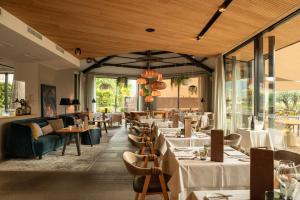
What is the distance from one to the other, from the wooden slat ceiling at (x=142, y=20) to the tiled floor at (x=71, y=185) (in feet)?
10.3

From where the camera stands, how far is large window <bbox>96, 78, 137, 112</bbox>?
50.3 feet

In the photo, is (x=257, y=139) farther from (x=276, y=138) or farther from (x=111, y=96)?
(x=111, y=96)

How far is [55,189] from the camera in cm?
393

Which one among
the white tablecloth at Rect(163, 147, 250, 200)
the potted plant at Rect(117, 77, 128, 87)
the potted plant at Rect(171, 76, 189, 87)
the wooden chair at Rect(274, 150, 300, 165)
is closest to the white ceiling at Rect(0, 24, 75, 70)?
the white tablecloth at Rect(163, 147, 250, 200)

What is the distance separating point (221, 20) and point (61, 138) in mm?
5409

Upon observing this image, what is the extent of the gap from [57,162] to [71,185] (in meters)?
1.76

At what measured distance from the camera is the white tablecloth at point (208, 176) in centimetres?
250

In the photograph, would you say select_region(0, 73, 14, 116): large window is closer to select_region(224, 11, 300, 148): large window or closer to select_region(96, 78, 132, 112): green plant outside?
select_region(96, 78, 132, 112): green plant outside

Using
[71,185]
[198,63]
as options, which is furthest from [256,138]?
[198,63]

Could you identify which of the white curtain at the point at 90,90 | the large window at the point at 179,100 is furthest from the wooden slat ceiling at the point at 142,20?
the large window at the point at 179,100

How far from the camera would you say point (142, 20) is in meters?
5.28

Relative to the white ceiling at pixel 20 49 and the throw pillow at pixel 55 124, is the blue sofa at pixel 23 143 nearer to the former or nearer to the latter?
the throw pillow at pixel 55 124

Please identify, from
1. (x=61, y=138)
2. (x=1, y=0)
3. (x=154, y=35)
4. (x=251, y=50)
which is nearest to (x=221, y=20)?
(x=154, y=35)

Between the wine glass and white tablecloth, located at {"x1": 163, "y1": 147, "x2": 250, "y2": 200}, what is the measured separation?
1.10 metres
